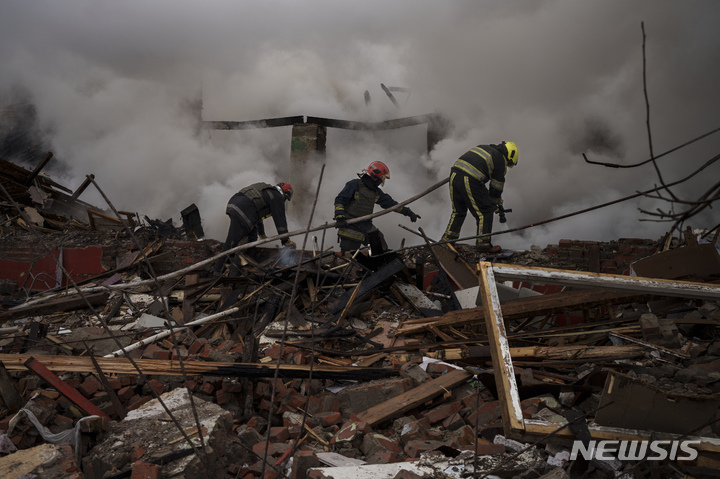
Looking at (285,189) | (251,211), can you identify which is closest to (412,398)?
(251,211)

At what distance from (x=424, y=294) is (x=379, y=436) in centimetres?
283

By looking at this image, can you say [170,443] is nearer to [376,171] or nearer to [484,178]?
[376,171]

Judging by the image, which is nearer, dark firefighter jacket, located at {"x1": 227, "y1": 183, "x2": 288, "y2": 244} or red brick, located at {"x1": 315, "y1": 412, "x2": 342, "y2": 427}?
red brick, located at {"x1": 315, "y1": 412, "x2": 342, "y2": 427}

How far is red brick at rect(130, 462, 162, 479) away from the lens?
209 centimetres

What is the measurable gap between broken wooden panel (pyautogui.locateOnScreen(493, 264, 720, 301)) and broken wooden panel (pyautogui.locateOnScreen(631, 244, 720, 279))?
6.17ft

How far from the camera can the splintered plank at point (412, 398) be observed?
3.05 m

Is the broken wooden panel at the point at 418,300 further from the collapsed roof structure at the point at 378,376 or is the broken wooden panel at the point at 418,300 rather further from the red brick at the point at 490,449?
the red brick at the point at 490,449

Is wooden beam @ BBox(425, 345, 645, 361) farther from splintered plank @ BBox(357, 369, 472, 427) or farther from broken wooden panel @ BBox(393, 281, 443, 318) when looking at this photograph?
broken wooden panel @ BBox(393, 281, 443, 318)

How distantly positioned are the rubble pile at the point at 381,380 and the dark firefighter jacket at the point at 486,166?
1565mm

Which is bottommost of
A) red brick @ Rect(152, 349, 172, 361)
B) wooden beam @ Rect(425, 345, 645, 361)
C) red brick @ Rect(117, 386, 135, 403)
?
red brick @ Rect(117, 386, 135, 403)

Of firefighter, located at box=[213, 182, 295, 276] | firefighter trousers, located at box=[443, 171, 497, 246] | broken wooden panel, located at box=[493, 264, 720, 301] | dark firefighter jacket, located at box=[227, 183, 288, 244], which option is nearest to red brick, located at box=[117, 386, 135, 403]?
broken wooden panel, located at box=[493, 264, 720, 301]

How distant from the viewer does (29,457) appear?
85.2 inches

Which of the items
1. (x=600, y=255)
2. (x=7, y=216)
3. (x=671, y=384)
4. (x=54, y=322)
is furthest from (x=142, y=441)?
(x=7, y=216)

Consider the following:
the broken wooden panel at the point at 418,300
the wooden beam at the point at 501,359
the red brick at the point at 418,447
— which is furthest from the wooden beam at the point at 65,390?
the broken wooden panel at the point at 418,300
